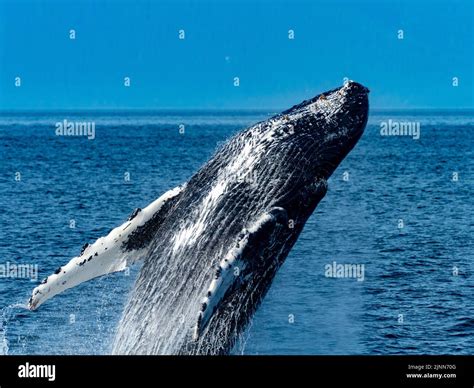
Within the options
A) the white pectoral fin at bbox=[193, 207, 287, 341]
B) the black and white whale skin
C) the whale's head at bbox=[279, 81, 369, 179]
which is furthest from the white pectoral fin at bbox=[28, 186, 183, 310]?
the whale's head at bbox=[279, 81, 369, 179]

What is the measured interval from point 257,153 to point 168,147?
56922 mm

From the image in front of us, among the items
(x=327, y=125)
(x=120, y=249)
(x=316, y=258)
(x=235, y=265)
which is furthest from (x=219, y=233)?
(x=316, y=258)

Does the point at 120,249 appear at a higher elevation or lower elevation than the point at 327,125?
lower

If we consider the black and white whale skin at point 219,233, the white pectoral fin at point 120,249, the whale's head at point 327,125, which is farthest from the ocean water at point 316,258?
the whale's head at point 327,125

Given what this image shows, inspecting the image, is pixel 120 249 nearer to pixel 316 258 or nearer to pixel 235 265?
pixel 235 265

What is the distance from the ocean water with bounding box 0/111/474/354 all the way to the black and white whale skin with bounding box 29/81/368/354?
924mm

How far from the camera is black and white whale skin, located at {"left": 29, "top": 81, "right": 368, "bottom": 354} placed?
27.0 ft

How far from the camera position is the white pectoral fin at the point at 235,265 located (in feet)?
24.0

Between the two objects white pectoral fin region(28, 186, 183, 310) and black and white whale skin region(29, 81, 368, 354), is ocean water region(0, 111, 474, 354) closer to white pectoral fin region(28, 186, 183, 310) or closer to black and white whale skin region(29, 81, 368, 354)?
black and white whale skin region(29, 81, 368, 354)

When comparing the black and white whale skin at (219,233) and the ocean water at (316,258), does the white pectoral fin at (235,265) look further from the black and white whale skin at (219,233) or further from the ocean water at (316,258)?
the ocean water at (316,258)

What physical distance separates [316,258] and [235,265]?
50.7 feet

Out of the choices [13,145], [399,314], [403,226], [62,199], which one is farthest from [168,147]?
[399,314]

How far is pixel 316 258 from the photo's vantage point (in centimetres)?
2298

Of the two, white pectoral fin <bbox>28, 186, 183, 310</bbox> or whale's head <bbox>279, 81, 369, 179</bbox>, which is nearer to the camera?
white pectoral fin <bbox>28, 186, 183, 310</bbox>
